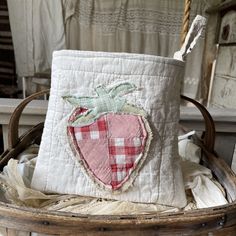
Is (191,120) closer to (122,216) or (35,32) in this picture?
(122,216)

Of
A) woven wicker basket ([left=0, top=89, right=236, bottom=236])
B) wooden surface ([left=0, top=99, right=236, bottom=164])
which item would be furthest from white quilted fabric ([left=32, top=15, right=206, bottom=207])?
wooden surface ([left=0, top=99, right=236, bottom=164])

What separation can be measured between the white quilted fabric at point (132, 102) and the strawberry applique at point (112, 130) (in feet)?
0.05

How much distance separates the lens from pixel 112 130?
481mm

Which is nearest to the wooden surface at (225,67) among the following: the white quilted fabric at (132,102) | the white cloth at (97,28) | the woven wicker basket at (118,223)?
the white cloth at (97,28)

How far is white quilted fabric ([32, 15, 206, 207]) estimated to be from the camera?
477 mm

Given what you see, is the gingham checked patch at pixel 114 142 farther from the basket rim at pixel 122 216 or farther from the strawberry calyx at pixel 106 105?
the basket rim at pixel 122 216

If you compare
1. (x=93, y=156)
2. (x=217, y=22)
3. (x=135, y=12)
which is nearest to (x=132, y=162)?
(x=93, y=156)

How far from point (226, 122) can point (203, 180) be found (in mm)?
277

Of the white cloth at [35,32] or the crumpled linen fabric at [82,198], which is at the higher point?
the white cloth at [35,32]

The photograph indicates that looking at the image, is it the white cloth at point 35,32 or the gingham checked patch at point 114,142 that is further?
the white cloth at point 35,32

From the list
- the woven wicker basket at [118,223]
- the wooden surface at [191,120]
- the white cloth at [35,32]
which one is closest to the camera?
the woven wicker basket at [118,223]

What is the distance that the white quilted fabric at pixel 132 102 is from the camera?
0.48 m

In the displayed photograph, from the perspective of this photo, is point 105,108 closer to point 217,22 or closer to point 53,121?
point 53,121

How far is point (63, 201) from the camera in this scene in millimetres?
508
